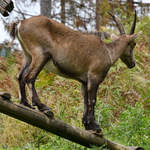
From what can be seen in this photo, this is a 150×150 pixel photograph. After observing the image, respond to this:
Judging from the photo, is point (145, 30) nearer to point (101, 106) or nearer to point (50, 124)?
point (101, 106)

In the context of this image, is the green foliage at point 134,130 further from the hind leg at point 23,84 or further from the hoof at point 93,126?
the hind leg at point 23,84

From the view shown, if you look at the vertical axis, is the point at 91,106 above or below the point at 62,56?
below

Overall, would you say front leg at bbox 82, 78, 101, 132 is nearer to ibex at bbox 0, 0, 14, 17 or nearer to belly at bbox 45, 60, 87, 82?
belly at bbox 45, 60, 87, 82

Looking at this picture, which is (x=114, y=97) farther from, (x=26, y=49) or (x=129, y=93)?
(x=26, y=49)

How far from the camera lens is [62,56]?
555 centimetres

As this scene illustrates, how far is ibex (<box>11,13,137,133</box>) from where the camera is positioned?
17.3 ft

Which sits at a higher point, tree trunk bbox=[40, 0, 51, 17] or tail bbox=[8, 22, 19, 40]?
tail bbox=[8, 22, 19, 40]

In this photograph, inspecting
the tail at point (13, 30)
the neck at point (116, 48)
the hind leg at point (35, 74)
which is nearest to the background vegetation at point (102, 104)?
the neck at point (116, 48)

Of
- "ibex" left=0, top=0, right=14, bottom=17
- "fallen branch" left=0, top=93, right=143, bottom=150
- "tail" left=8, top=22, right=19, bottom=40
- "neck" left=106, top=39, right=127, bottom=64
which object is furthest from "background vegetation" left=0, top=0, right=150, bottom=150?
"ibex" left=0, top=0, right=14, bottom=17

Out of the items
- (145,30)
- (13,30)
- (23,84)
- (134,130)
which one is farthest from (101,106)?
(145,30)

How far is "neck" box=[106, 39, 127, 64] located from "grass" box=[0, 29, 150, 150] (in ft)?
3.06

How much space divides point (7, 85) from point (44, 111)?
5.38 m

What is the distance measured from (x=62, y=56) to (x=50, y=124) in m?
1.13

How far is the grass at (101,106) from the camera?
6.25m
